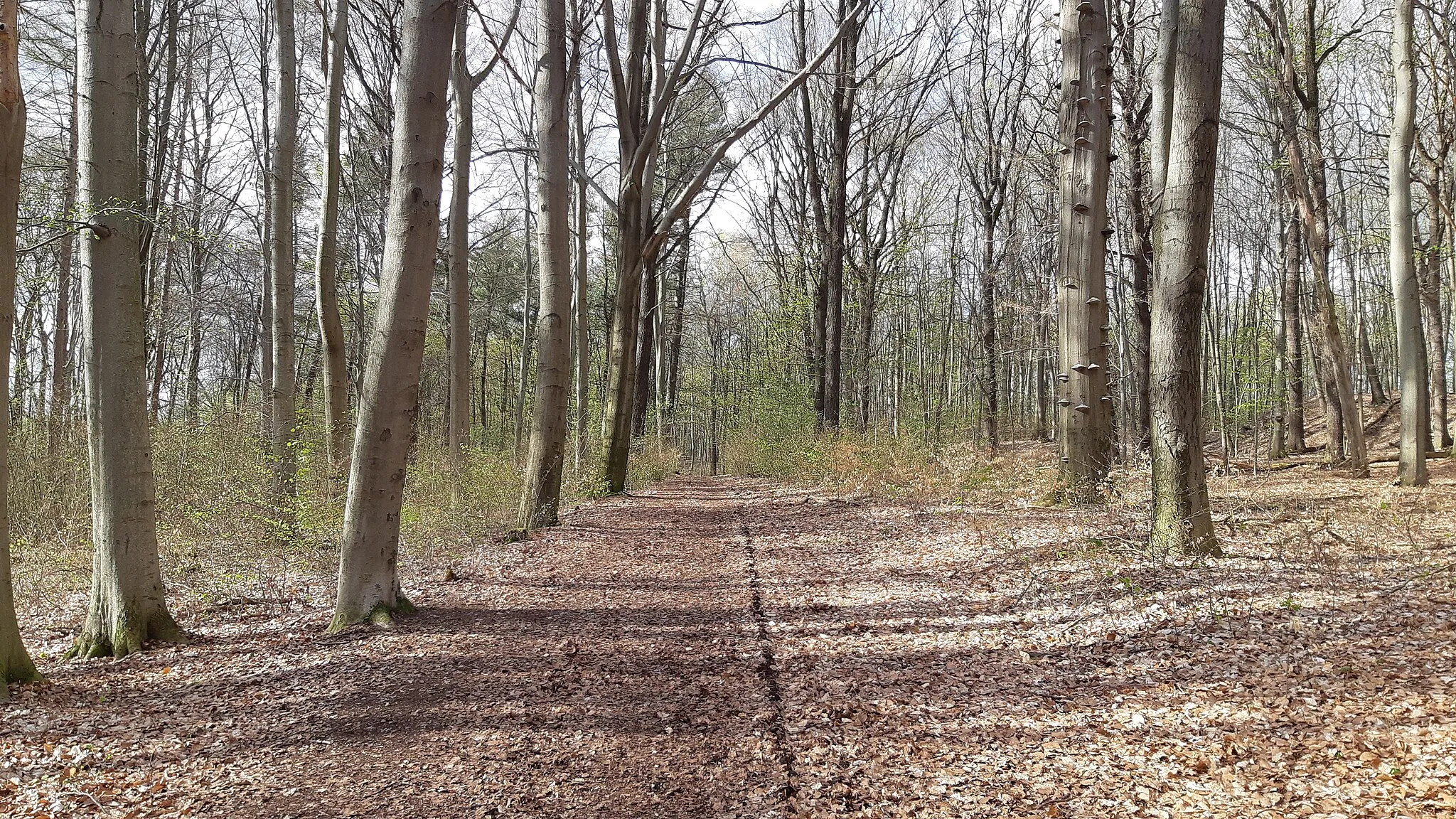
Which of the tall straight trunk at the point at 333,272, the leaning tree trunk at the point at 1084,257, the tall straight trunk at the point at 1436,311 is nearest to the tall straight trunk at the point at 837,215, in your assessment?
the leaning tree trunk at the point at 1084,257

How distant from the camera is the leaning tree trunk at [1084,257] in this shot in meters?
8.23

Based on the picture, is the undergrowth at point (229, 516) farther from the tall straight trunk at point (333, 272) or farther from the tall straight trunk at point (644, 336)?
the tall straight trunk at point (644, 336)

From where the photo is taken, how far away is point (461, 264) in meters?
10.8

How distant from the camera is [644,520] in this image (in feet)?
34.6

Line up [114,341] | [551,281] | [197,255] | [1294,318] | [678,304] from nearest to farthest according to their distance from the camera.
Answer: [114,341] → [551,281] → [1294,318] → [197,255] → [678,304]

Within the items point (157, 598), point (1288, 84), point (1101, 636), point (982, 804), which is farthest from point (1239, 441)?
point (157, 598)

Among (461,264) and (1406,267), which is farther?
(461,264)

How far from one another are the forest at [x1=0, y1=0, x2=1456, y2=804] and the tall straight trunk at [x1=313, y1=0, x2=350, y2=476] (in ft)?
0.16

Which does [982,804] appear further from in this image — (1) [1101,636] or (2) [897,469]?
(2) [897,469]

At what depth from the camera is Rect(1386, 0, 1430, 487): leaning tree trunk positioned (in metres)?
8.95

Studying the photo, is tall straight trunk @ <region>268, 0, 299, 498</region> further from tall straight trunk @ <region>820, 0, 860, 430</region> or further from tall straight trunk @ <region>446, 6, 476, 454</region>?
tall straight trunk @ <region>820, 0, 860, 430</region>

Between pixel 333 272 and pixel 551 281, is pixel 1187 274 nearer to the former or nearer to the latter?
pixel 551 281

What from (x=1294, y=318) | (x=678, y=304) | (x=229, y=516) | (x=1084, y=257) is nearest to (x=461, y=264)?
(x=229, y=516)

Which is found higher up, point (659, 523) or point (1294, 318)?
point (1294, 318)
